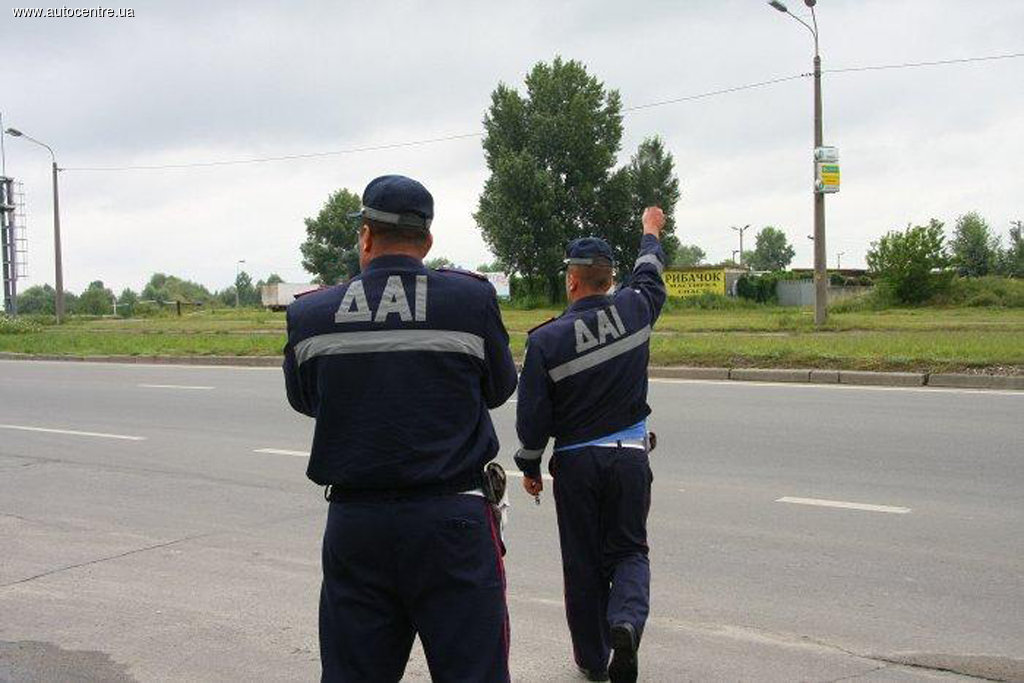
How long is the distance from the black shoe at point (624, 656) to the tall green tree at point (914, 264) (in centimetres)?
3644

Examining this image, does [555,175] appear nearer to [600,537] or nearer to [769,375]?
[769,375]

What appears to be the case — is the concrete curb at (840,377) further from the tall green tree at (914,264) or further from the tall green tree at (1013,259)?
the tall green tree at (1013,259)

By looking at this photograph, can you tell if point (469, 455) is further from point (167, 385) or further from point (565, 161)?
point (565, 161)

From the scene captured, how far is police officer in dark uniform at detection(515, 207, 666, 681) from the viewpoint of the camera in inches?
168

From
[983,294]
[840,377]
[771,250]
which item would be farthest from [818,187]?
[771,250]

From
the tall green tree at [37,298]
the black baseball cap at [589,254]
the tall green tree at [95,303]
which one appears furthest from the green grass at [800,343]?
the tall green tree at [37,298]

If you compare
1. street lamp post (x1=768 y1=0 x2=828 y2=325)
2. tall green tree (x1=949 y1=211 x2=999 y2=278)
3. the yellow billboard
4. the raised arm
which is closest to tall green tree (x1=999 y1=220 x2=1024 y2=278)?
tall green tree (x1=949 y1=211 x2=999 y2=278)

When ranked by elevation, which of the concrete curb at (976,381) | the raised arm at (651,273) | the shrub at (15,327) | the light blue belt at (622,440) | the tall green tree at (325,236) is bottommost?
the concrete curb at (976,381)

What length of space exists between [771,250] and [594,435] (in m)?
130

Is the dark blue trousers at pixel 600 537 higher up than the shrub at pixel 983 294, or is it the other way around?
the shrub at pixel 983 294

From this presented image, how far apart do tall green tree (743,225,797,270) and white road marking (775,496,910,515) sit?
123271 mm

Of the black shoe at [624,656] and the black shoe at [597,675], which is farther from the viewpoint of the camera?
the black shoe at [597,675]

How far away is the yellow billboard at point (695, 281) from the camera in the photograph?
48.9 meters

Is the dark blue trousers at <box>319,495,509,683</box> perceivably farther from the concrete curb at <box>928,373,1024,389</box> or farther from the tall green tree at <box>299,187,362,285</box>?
the tall green tree at <box>299,187,362,285</box>
